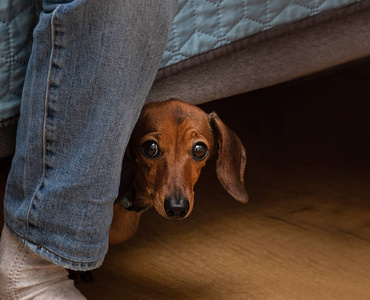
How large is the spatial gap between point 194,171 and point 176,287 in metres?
0.33

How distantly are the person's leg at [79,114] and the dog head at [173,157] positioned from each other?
195 millimetres

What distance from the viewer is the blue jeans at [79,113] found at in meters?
0.88

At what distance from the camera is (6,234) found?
103 cm

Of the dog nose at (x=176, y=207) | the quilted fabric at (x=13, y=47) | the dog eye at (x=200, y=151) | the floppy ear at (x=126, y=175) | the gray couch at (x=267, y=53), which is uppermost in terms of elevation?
the gray couch at (x=267, y=53)

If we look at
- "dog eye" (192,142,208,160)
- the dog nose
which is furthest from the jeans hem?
"dog eye" (192,142,208,160)

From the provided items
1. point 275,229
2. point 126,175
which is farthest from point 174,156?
point 275,229

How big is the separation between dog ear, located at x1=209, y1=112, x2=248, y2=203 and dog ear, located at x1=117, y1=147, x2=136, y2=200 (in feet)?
0.63

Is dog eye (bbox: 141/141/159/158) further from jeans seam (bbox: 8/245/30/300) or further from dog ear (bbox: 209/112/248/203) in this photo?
jeans seam (bbox: 8/245/30/300)

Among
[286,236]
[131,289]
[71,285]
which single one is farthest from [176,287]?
[286,236]

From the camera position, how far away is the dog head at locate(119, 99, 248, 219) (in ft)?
3.69

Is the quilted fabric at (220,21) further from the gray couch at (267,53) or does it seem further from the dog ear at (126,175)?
the dog ear at (126,175)

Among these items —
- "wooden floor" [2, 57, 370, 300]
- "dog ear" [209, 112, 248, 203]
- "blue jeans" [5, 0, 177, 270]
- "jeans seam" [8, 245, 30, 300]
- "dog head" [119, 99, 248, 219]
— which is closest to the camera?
"blue jeans" [5, 0, 177, 270]

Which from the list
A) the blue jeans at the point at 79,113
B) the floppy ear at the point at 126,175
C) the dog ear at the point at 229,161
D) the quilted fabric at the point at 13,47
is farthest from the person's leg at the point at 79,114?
the dog ear at the point at 229,161

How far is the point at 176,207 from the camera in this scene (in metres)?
1.10
